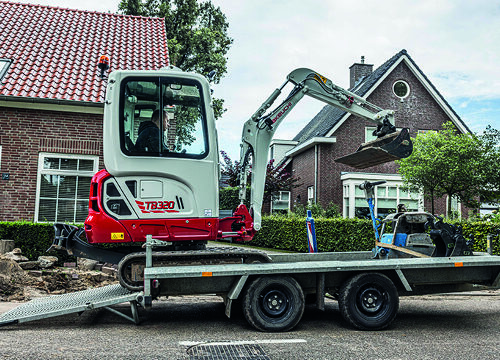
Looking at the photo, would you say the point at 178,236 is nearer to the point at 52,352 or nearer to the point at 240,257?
the point at 240,257

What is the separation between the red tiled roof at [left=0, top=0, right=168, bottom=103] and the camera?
12.8 meters

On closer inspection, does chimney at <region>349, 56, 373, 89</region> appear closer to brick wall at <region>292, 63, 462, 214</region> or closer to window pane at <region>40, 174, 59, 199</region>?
brick wall at <region>292, 63, 462, 214</region>

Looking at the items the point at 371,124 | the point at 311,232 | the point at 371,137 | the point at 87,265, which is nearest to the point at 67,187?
the point at 87,265

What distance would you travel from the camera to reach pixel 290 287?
20.0 feet

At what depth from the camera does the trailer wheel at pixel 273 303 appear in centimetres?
598

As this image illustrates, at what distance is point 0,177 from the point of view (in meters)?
12.1

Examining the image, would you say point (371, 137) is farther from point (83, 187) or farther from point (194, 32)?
point (83, 187)

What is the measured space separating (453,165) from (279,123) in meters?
10.7

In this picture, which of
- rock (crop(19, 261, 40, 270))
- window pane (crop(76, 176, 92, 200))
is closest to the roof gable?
window pane (crop(76, 176, 92, 200))

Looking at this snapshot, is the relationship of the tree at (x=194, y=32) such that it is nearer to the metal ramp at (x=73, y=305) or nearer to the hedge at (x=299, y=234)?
the hedge at (x=299, y=234)

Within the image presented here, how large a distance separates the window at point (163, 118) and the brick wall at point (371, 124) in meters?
16.3

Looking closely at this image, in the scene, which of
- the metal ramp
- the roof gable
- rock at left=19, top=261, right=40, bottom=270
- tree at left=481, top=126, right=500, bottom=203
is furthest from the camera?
the roof gable

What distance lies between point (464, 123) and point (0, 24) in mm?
20066

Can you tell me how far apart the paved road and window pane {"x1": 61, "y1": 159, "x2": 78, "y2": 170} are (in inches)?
216
